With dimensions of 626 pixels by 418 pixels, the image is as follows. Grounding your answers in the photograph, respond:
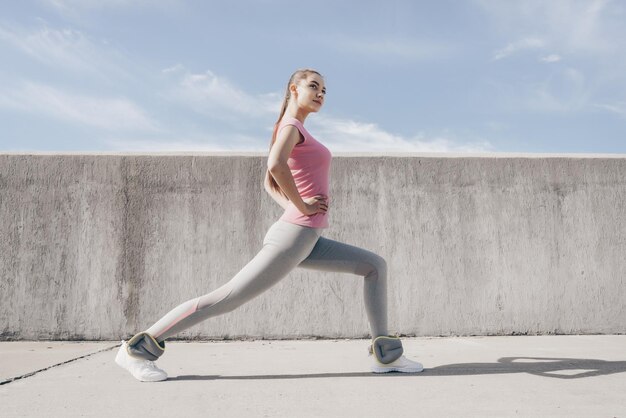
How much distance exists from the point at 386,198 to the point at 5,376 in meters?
2.73

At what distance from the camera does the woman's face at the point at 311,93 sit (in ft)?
9.25

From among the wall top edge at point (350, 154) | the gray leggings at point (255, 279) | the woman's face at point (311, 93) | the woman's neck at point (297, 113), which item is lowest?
the gray leggings at point (255, 279)

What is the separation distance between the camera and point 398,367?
9.70ft

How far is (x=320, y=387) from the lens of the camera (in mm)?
2607

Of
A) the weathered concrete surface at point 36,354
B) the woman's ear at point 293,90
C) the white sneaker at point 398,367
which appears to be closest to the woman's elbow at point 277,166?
the woman's ear at point 293,90

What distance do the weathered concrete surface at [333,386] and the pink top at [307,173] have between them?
2.53 feet

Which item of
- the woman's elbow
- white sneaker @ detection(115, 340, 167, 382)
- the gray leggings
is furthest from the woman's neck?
white sneaker @ detection(115, 340, 167, 382)

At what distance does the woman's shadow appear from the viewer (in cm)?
288

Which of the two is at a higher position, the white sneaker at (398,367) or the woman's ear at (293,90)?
the woman's ear at (293,90)

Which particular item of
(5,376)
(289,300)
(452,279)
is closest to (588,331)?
(452,279)

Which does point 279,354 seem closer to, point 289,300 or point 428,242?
point 289,300

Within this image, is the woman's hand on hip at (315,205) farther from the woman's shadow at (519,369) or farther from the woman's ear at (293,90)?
the woman's shadow at (519,369)

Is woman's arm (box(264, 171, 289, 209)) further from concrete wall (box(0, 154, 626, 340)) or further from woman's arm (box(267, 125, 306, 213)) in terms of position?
concrete wall (box(0, 154, 626, 340))

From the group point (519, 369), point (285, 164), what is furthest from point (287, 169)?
point (519, 369)
